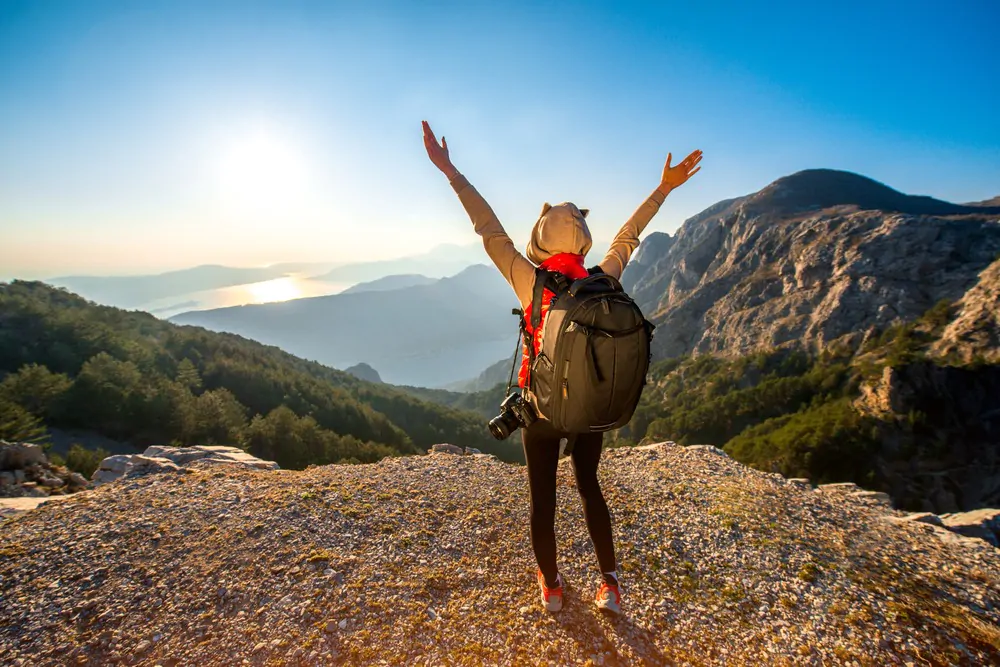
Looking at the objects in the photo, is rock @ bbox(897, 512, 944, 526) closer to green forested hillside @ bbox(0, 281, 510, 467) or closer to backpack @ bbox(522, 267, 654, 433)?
backpack @ bbox(522, 267, 654, 433)

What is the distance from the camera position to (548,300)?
288 centimetres

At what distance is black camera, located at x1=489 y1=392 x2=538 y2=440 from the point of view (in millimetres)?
2969

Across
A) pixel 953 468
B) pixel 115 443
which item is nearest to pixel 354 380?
pixel 115 443

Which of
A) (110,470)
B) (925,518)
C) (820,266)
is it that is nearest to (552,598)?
(925,518)

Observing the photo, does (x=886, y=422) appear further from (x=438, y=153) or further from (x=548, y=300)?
(x=438, y=153)

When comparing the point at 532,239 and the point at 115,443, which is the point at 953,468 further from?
the point at 115,443

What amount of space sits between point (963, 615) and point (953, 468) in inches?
2101

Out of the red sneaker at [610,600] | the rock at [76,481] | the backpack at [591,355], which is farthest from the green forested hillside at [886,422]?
the rock at [76,481]

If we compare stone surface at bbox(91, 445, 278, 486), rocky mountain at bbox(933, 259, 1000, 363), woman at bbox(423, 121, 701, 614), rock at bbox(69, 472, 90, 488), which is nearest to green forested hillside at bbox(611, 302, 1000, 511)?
rocky mountain at bbox(933, 259, 1000, 363)

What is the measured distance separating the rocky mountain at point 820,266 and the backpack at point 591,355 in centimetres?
8183

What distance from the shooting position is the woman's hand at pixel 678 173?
13.6 feet

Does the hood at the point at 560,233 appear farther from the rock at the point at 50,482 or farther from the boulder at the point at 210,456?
the rock at the point at 50,482

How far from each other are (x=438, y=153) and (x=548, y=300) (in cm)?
168

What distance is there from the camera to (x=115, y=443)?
23.7 metres
